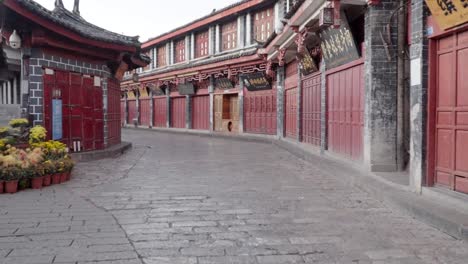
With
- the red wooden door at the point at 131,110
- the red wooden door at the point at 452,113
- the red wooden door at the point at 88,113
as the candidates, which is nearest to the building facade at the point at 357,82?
the red wooden door at the point at 452,113

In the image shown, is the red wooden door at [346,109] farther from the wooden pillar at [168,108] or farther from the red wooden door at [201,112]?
the wooden pillar at [168,108]

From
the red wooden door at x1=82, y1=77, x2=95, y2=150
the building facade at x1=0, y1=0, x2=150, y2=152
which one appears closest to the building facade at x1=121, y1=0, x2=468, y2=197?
the building facade at x1=0, y1=0, x2=150, y2=152

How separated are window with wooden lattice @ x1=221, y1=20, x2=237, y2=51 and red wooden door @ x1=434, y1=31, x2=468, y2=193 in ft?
54.8

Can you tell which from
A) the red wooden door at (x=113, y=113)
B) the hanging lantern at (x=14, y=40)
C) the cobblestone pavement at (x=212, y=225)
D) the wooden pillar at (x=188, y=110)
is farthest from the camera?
the wooden pillar at (x=188, y=110)

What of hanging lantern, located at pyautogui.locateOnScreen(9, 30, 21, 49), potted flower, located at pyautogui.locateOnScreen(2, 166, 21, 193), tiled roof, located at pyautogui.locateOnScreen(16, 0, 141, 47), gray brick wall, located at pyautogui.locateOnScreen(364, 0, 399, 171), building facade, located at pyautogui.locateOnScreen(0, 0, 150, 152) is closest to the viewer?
potted flower, located at pyautogui.locateOnScreen(2, 166, 21, 193)

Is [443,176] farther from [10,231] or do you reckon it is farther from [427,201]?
[10,231]

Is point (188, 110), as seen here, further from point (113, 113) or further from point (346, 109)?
point (346, 109)

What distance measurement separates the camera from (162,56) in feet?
93.3

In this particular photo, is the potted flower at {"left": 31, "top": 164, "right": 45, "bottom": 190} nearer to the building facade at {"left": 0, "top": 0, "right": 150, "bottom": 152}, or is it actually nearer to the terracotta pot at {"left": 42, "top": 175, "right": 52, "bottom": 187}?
the terracotta pot at {"left": 42, "top": 175, "right": 52, "bottom": 187}

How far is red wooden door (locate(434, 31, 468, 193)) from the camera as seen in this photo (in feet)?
16.9

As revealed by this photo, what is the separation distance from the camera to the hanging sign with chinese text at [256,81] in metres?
18.3

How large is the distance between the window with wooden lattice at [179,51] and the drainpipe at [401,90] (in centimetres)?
1972

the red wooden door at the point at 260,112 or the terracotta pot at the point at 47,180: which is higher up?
the red wooden door at the point at 260,112

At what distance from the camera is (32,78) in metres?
9.66
